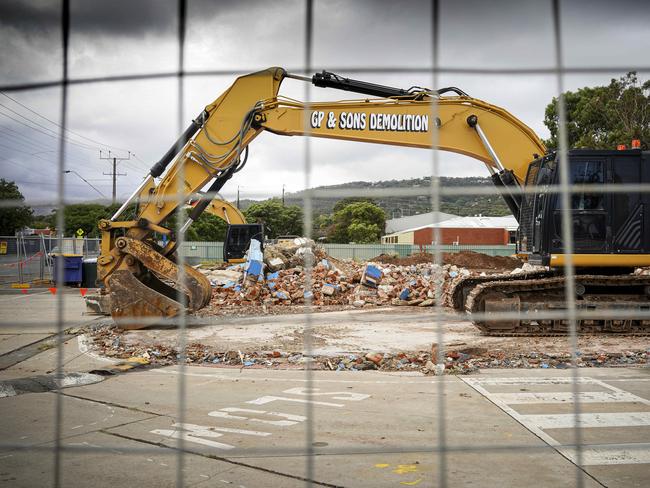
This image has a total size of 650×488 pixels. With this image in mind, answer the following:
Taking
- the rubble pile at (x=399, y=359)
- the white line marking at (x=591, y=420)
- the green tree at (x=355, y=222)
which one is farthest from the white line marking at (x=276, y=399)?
the green tree at (x=355, y=222)

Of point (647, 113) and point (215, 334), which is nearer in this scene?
point (647, 113)

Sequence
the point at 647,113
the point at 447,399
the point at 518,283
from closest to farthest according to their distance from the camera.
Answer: the point at 447,399 → the point at 647,113 → the point at 518,283

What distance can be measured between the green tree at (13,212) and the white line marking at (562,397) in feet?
13.2

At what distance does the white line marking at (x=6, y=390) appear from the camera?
4.97 meters

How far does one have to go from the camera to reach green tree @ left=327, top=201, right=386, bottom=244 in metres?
2.12

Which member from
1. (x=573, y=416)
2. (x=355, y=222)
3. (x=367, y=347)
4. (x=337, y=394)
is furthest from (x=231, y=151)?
(x=355, y=222)

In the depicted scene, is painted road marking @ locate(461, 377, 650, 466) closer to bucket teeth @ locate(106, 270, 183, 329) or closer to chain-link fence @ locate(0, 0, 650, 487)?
chain-link fence @ locate(0, 0, 650, 487)

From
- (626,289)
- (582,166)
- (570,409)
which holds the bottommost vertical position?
(570,409)

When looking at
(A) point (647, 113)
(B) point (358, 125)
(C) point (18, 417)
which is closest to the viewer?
(C) point (18, 417)

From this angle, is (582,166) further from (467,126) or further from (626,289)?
(626,289)

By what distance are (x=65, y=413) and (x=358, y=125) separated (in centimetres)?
520

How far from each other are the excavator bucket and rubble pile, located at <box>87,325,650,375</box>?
81 cm

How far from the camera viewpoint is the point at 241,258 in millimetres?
18422

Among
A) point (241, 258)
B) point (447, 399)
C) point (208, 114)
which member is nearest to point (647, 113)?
point (447, 399)
